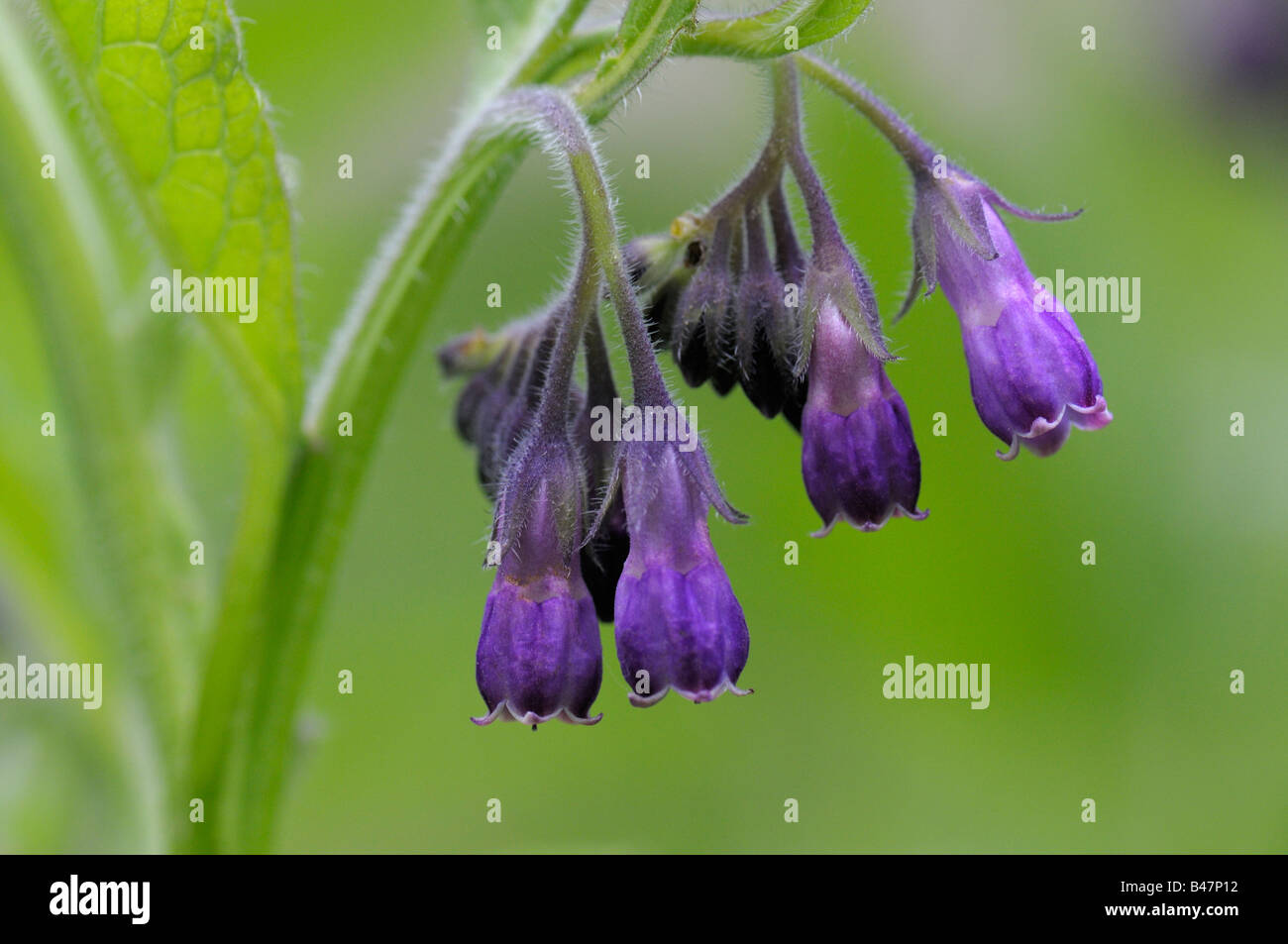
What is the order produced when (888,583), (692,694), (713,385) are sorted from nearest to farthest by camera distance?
(692,694)
(713,385)
(888,583)

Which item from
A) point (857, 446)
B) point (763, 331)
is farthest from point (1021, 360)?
point (763, 331)

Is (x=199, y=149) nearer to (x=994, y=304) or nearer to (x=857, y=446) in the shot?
(x=857, y=446)

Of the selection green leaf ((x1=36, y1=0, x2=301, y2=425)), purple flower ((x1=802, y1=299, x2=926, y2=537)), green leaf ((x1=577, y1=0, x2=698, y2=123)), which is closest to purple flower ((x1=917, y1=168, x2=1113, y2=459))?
purple flower ((x1=802, y1=299, x2=926, y2=537))

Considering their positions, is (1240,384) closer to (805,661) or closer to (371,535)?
(805,661)

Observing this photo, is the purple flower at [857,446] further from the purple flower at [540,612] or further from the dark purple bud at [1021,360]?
the purple flower at [540,612]

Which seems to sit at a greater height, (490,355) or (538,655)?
(490,355)

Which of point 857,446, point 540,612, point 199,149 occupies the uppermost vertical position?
point 199,149
